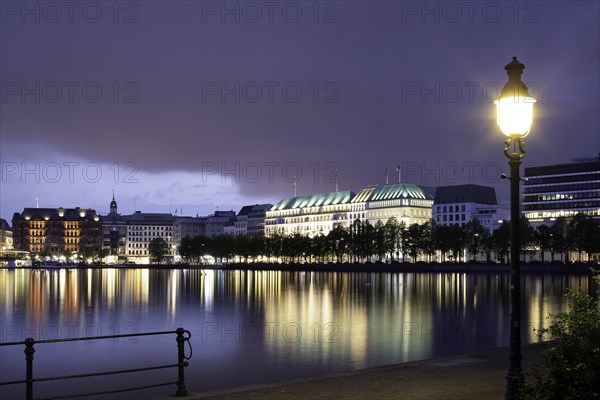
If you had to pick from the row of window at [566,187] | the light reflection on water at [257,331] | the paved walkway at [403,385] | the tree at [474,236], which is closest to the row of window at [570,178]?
the row of window at [566,187]

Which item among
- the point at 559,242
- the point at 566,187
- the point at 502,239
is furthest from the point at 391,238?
the point at 566,187

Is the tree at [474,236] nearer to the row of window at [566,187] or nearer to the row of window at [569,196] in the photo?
the row of window at [569,196]

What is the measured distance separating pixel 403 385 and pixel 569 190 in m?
192

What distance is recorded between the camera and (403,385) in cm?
1625

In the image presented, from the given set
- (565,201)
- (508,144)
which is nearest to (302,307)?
(508,144)

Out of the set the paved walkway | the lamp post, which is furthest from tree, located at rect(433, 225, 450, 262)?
the lamp post

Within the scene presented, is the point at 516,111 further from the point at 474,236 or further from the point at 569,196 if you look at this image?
the point at 569,196

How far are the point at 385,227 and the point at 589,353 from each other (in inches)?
7306

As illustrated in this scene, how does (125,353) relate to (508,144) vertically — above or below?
below

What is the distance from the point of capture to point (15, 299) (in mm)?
73688

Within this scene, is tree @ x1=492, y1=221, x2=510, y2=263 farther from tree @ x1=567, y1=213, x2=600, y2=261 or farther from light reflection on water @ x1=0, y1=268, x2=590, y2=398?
light reflection on water @ x1=0, y1=268, x2=590, y2=398

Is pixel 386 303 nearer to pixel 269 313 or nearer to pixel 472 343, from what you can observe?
pixel 269 313

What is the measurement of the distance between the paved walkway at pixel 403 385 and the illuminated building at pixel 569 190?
177 meters

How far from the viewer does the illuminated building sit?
188m
